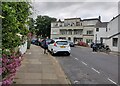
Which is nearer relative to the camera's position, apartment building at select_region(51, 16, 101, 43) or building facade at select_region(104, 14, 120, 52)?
building facade at select_region(104, 14, 120, 52)

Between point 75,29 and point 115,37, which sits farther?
point 75,29

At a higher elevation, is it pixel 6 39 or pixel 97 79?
pixel 6 39

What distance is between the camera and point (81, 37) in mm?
75250

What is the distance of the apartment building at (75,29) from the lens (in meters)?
71.6

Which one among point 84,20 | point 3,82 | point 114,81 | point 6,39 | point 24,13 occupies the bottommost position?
point 114,81

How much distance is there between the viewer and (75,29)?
7756cm

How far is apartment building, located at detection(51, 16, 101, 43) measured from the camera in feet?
235

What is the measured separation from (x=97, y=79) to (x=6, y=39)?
572 centimetres

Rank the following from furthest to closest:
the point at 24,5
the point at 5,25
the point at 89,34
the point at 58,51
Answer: the point at 89,34 → the point at 58,51 → the point at 24,5 → the point at 5,25

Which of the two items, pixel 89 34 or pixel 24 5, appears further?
pixel 89 34

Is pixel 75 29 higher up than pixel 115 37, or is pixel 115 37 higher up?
pixel 75 29

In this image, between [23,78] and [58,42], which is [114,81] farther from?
[58,42]

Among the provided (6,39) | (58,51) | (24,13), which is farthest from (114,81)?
(58,51)

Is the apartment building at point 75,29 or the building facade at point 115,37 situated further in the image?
the apartment building at point 75,29
